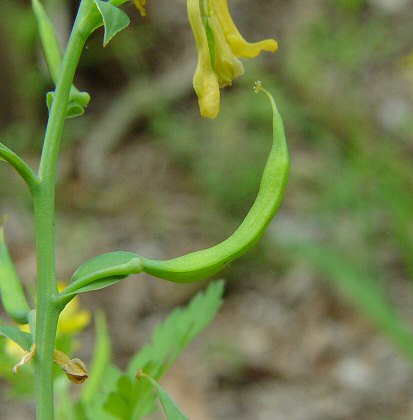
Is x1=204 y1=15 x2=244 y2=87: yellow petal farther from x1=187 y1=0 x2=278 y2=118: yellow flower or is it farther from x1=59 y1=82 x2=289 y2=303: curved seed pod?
x1=59 y1=82 x2=289 y2=303: curved seed pod

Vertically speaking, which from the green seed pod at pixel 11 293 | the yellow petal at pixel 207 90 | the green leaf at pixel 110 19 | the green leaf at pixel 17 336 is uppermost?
the green leaf at pixel 110 19

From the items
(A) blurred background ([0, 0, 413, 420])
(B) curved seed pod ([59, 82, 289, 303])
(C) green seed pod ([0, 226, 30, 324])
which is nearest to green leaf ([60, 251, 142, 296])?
(B) curved seed pod ([59, 82, 289, 303])

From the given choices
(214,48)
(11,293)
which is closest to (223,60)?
(214,48)

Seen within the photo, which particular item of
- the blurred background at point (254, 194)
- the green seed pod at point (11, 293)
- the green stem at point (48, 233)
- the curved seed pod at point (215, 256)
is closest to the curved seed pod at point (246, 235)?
the curved seed pod at point (215, 256)

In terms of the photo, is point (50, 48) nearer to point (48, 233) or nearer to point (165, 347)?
point (48, 233)

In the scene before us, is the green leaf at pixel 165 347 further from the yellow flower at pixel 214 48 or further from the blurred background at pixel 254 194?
the blurred background at pixel 254 194

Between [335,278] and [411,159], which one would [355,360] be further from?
[411,159]
